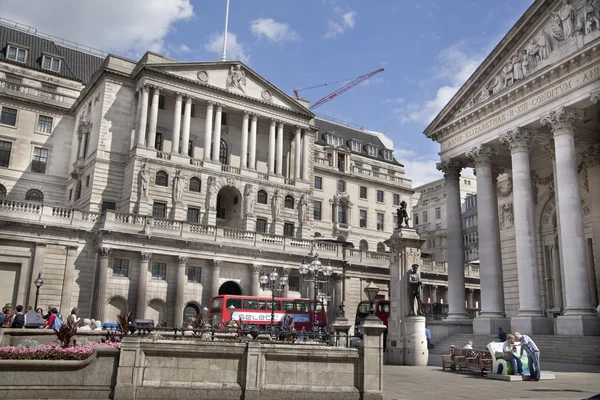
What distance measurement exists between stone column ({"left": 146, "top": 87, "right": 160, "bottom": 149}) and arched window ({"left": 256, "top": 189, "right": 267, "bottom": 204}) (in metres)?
11.4

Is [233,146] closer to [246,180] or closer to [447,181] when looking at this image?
[246,180]

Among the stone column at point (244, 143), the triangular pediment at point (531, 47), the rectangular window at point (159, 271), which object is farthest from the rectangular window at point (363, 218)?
the triangular pediment at point (531, 47)

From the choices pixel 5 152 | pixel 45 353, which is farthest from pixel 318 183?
pixel 45 353

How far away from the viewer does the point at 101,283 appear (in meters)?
38.6

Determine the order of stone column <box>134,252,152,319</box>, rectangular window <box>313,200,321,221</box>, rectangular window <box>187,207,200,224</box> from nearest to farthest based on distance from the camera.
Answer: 1. stone column <box>134,252,152,319</box>
2. rectangular window <box>187,207,200,224</box>
3. rectangular window <box>313,200,321,221</box>

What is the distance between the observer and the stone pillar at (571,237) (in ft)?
87.4

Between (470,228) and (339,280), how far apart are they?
42.2 m

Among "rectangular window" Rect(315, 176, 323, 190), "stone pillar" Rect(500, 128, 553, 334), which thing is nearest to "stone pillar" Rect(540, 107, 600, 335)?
"stone pillar" Rect(500, 128, 553, 334)

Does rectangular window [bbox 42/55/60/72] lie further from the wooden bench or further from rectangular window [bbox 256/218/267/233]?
the wooden bench

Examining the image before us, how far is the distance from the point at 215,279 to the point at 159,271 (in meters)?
4.46

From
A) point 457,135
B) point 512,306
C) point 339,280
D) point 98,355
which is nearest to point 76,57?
point 339,280

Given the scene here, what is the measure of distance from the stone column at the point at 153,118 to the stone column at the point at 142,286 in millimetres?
12274

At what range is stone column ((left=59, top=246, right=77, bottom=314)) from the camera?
37.8 meters

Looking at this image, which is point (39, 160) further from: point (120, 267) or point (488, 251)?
point (488, 251)
